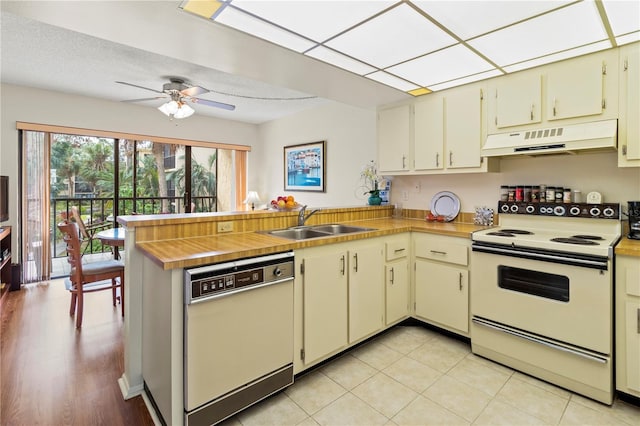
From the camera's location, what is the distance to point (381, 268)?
2.61 m

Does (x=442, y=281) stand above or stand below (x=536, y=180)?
below

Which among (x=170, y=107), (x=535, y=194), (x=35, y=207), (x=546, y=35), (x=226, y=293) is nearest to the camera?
(x=226, y=293)

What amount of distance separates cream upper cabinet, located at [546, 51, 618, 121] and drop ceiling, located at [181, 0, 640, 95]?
8cm

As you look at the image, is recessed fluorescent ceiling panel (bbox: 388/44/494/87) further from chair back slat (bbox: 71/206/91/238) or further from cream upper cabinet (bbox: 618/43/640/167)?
chair back slat (bbox: 71/206/91/238)

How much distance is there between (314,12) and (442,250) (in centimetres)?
199

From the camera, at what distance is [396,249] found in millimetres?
2760

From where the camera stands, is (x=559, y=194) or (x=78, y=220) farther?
(x=78, y=220)

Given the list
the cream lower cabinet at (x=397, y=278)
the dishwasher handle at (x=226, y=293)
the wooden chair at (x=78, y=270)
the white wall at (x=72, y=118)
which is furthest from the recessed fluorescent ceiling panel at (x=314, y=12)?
the white wall at (x=72, y=118)

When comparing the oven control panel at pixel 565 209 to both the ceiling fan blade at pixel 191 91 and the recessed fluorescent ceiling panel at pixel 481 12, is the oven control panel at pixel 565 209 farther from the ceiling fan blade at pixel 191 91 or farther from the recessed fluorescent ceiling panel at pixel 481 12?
the ceiling fan blade at pixel 191 91

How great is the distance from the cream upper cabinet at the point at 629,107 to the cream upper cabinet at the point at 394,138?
159 centimetres

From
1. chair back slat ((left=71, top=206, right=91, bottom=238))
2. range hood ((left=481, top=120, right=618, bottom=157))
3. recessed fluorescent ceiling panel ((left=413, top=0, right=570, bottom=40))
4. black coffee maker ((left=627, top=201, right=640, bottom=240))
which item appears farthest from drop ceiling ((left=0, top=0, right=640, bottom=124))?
chair back slat ((left=71, top=206, right=91, bottom=238))

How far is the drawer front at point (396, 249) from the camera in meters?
2.68

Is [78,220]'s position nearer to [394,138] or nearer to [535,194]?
[394,138]

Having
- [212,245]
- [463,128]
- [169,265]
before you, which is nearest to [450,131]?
[463,128]
